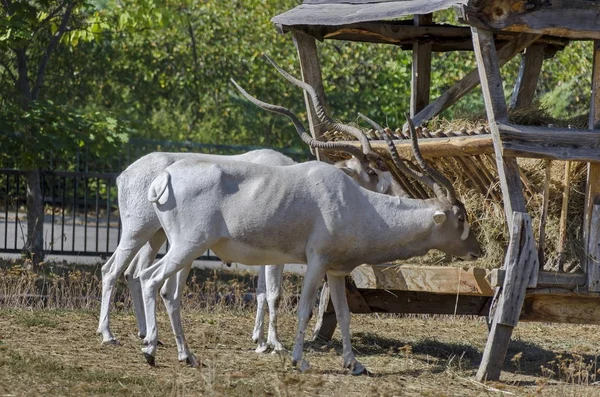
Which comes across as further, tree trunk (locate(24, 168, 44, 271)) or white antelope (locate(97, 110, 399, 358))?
tree trunk (locate(24, 168, 44, 271))

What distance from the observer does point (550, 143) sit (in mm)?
7547

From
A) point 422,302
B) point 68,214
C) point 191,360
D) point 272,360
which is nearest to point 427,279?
point 422,302

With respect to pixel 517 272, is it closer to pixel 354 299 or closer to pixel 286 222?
pixel 286 222

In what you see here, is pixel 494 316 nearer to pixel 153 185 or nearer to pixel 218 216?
pixel 218 216

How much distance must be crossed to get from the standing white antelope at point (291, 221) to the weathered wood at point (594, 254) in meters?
0.99

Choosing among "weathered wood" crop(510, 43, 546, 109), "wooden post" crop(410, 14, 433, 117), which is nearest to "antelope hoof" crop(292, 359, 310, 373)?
"wooden post" crop(410, 14, 433, 117)

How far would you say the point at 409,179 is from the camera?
962 centimetres

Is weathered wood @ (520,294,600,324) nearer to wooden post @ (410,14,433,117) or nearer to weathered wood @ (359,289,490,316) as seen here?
weathered wood @ (359,289,490,316)

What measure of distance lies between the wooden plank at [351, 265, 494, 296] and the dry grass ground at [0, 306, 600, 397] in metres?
0.57

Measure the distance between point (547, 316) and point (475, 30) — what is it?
2.24 metres

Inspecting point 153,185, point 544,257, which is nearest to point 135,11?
point 153,185

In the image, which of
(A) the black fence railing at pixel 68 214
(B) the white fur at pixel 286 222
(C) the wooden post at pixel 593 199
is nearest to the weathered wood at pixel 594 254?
(C) the wooden post at pixel 593 199

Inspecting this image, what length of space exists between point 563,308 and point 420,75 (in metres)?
3.34

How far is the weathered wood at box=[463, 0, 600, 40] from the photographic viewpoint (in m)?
7.39
